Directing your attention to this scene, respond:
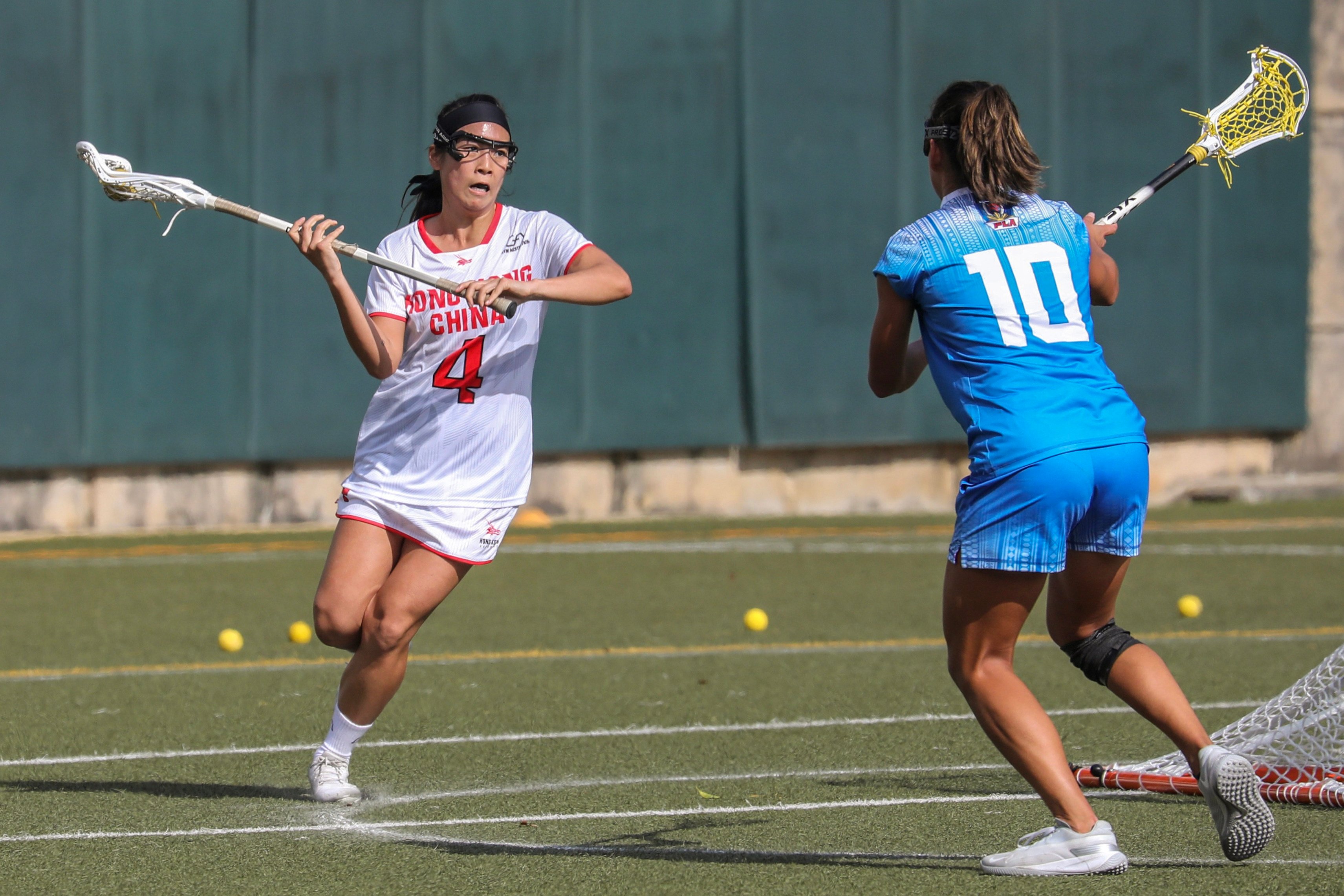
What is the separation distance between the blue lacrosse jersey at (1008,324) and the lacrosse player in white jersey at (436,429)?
1.34 metres

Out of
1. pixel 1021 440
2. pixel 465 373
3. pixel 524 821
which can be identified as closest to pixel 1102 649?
pixel 1021 440

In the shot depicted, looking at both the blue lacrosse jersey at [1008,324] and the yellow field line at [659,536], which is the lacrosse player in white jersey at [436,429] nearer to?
the blue lacrosse jersey at [1008,324]

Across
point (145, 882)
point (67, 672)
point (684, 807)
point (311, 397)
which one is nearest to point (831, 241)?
point (311, 397)

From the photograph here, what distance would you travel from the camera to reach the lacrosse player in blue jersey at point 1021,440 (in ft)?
13.6

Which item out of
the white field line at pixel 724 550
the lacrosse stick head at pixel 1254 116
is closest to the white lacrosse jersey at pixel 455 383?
the lacrosse stick head at pixel 1254 116

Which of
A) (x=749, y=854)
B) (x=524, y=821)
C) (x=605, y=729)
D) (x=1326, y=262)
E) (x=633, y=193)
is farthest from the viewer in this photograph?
(x=1326, y=262)

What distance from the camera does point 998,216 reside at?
14.0ft

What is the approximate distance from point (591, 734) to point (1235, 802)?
3.01m

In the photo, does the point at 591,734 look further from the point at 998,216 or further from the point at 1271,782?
the point at 998,216

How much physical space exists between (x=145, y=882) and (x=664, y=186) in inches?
435

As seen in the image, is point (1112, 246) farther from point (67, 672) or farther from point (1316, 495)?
point (67, 672)

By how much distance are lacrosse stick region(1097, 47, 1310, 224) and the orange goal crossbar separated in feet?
6.16

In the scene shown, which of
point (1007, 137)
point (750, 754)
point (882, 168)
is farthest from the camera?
point (882, 168)

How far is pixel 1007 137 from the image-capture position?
4.25 meters
